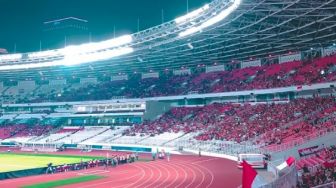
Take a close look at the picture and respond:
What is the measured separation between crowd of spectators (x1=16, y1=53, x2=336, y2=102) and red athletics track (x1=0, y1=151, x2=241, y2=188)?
660 inches

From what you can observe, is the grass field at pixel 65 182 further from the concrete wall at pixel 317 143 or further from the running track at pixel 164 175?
the concrete wall at pixel 317 143

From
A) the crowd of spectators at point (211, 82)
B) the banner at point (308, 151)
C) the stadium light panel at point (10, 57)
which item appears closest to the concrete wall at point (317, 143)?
the banner at point (308, 151)

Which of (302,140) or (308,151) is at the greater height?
(302,140)

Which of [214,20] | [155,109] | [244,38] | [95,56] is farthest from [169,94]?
[214,20]

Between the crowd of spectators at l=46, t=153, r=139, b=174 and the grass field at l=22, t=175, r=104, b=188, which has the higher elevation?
the crowd of spectators at l=46, t=153, r=139, b=174

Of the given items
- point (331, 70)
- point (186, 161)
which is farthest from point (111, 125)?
point (331, 70)

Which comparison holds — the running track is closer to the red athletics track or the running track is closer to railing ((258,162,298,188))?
the red athletics track

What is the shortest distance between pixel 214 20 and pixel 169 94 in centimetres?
2578

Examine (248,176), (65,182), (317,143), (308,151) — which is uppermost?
Answer: (248,176)

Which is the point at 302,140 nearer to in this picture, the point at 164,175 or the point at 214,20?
the point at 164,175

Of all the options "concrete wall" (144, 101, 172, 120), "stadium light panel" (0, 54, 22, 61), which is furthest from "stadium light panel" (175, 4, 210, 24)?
"stadium light panel" (0, 54, 22, 61)

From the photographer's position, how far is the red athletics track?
2528 cm

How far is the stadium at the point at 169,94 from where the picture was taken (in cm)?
2958

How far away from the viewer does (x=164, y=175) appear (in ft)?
95.6
